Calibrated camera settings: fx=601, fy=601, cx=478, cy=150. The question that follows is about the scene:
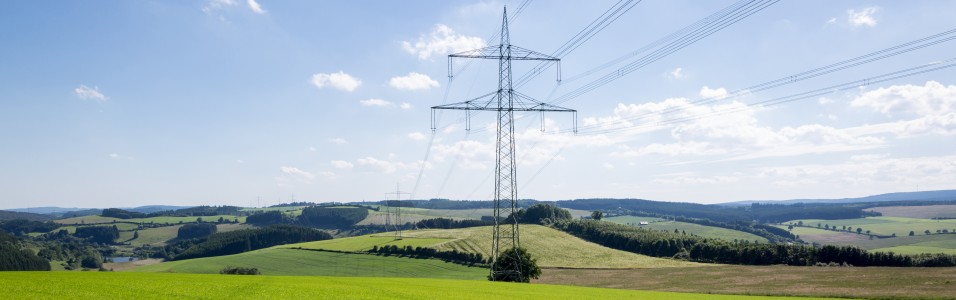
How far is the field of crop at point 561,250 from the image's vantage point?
→ 414 feet

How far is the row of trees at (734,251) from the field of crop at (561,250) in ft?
19.9

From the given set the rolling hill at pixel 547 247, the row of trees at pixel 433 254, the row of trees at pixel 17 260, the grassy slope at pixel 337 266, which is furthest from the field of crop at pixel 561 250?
the row of trees at pixel 17 260

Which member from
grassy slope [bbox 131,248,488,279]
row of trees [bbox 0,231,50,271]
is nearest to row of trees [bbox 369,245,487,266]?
grassy slope [bbox 131,248,488,279]

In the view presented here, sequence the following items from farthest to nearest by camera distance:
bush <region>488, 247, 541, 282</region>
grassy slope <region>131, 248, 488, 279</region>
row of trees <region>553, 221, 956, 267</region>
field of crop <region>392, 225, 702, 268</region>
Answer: field of crop <region>392, 225, 702, 268</region>, grassy slope <region>131, 248, 488, 279</region>, row of trees <region>553, 221, 956, 267</region>, bush <region>488, 247, 541, 282</region>

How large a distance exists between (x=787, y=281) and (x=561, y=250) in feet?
244

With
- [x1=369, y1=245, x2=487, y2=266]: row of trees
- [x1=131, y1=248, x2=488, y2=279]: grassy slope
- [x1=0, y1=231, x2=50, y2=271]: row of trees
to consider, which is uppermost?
[x1=369, y1=245, x2=487, y2=266]: row of trees

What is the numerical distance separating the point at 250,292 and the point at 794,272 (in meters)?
80.5

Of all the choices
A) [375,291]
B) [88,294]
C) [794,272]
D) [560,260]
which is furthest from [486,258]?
[88,294]

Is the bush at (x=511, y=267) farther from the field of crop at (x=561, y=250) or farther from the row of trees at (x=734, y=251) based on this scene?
the row of trees at (x=734, y=251)

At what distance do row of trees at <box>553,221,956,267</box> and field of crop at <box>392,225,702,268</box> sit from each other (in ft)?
19.9

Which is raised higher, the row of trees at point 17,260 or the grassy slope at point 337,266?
the grassy slope at point 337,266

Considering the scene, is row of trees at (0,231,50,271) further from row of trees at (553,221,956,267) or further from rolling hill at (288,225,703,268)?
row of trees at (553,221,956,267)

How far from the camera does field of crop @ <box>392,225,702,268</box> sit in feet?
414

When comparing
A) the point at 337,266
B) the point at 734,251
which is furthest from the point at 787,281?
the point at 337,266
